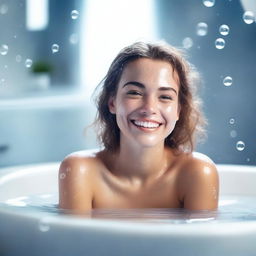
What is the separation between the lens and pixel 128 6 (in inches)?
85.3

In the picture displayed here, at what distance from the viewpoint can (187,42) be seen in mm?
2033

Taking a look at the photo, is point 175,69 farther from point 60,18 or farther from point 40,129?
point 60,18

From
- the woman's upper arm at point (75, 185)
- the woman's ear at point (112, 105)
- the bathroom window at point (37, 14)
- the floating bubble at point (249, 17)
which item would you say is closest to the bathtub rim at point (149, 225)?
the woman's upper arm at point (75, 185)

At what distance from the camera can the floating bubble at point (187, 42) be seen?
6.59ft

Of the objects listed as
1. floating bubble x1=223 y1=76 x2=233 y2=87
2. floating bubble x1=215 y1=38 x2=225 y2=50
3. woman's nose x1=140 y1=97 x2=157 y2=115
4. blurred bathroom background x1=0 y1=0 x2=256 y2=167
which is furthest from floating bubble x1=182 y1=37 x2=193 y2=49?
woman's nose x1=140 y1=97 x2=157 y2=115

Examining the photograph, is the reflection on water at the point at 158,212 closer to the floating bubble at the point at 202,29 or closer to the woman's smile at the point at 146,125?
the woman's smile at the point at 146,125

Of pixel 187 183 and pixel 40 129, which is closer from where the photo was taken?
pixel 187 183

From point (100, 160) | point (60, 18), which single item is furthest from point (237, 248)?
point (60, 18)

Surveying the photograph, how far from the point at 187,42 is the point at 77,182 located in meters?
0.93

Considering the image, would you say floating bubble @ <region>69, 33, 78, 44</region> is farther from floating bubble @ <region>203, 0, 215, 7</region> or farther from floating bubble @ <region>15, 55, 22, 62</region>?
floating bubble @ <region>203, 0, 215, 7</region>

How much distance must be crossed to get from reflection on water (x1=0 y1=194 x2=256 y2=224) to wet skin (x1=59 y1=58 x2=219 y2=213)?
34 mm

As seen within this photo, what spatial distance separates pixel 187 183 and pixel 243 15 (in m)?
0.63

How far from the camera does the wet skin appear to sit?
1.20 m

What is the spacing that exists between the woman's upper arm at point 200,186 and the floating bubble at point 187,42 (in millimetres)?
799
